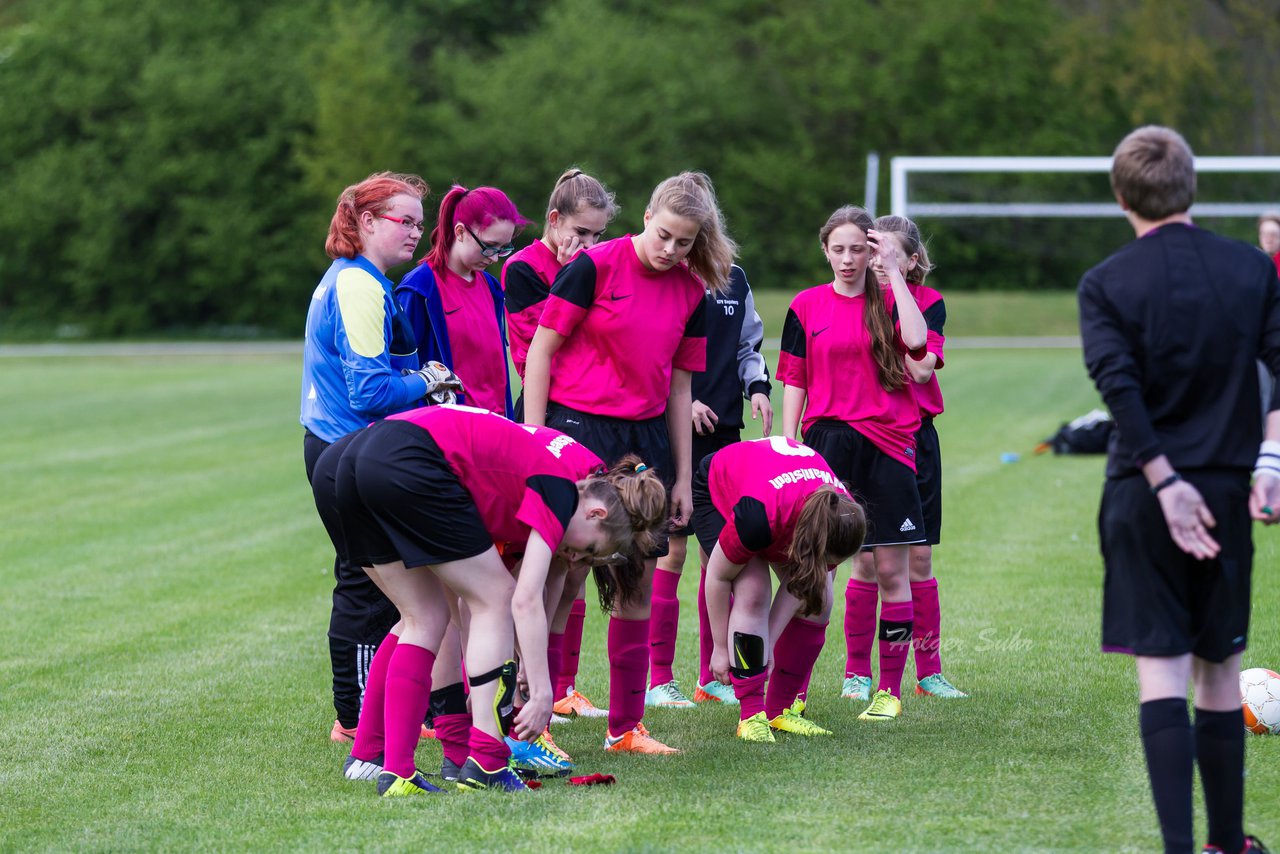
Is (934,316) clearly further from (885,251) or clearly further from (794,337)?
(794,337)

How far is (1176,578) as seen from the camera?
11.4 feet

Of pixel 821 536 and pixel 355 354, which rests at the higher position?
pixel 355 354

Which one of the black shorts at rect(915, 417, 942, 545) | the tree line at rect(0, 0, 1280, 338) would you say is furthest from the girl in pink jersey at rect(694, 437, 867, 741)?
the tree line at rect(0, 0, 1280, 338)

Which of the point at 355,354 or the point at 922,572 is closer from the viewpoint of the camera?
the point at 355,354

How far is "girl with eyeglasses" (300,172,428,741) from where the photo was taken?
4676 mm

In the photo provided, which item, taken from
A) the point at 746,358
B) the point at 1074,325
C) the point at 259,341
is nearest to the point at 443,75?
the point at 259,341

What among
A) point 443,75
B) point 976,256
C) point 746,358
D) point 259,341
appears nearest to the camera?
point 746,358

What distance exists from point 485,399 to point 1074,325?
33813mm

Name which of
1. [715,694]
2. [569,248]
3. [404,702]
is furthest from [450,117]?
[404,702]

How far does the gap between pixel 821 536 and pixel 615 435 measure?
0.85 meters

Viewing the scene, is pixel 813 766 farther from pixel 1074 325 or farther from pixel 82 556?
pixel 1074 325

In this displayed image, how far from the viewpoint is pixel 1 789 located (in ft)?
15.3

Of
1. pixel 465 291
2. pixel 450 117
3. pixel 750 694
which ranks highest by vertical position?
pixel 450 117

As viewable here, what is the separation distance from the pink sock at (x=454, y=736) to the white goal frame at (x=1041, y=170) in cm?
1499
